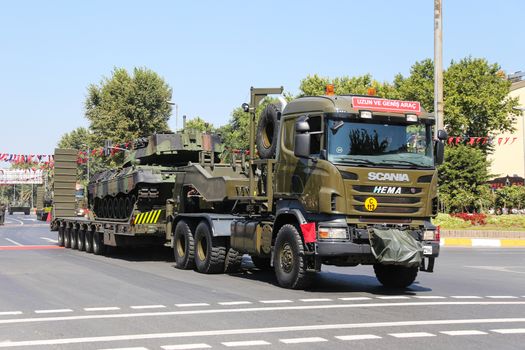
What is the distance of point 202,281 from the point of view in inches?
526

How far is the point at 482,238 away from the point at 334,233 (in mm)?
19369

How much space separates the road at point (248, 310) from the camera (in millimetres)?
7348

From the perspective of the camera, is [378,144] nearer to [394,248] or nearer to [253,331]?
[394,248]

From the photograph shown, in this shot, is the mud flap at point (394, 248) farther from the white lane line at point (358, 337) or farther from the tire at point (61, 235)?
the tire at point (61, 235)

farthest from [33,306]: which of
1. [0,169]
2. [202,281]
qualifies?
[0,169]

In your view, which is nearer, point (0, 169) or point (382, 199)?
point (382, 199)

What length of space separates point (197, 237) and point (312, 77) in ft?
174

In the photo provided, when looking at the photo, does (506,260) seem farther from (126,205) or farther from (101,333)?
(101,333)

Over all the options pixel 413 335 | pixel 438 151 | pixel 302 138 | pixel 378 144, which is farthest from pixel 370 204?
pixel 413 335

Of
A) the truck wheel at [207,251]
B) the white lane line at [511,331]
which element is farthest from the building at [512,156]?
the white lane line at [511,331]

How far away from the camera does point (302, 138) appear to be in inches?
440

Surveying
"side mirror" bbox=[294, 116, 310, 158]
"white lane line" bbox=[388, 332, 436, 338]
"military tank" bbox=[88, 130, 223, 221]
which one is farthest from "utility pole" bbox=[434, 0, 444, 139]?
"white lane line" bbox=[388, 332, 436, 338]

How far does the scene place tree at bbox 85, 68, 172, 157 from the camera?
2195 inches

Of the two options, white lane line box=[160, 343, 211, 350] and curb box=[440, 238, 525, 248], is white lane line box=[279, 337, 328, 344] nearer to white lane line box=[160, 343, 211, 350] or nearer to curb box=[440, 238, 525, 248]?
white lane line box=[160, 343, 211, 350]
